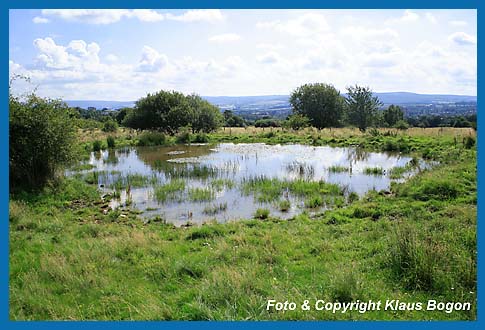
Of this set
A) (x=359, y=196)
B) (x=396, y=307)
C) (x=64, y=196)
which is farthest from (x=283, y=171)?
(x=396, y=307)

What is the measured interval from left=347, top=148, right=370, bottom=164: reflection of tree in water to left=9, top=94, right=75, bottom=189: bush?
15.3 metres

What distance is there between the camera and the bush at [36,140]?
13281 mm

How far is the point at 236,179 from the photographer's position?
17.2m

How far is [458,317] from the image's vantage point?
5066 millimetres

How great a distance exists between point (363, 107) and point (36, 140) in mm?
40900

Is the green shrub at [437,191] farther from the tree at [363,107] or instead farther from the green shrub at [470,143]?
the tree at [363,107]

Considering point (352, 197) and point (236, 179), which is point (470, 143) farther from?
point (236, 179)

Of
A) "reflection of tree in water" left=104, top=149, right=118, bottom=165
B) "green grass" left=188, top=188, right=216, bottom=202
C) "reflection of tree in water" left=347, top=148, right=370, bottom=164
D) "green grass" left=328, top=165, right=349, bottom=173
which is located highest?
"reflection of tree in water" left=104, top=149, right=118, bottom=165

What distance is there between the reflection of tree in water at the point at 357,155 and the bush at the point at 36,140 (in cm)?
1526

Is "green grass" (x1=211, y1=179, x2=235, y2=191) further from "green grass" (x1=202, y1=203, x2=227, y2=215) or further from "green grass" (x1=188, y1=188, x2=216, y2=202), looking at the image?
"green grass" (x1=202, y1=203, x2=227, y2=215)

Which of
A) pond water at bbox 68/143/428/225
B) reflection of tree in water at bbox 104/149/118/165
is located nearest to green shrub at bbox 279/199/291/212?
pond water at bbox 68/143/428/225

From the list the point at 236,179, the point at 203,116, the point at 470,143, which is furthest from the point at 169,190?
the point at 203,116

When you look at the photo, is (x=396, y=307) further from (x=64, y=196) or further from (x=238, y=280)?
(x=64, y=196)

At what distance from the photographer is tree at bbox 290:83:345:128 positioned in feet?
171
